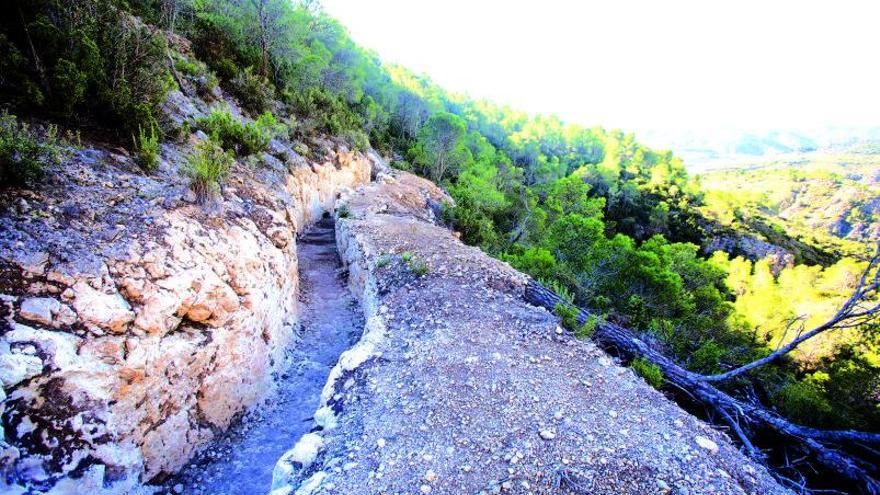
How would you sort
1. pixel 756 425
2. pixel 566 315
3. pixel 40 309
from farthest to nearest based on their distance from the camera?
1. pixel 566 315
2. pixel 756 425
3. pixel 40 309

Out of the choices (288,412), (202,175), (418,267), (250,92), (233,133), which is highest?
(250,92)

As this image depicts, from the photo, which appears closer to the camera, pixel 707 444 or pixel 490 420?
pixel 707 444

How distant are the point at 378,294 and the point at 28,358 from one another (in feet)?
19.8

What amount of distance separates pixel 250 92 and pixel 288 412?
14.8 metres

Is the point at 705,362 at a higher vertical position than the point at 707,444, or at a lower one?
lower

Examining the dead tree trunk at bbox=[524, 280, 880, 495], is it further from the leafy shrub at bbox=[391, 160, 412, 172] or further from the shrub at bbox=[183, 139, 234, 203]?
the leafy shrub at bbox=[391, 160, 412, 172]

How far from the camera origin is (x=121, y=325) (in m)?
4.76

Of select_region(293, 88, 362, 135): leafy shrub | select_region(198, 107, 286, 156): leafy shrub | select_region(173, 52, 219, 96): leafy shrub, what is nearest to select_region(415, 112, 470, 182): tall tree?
select_region(293, 88, 362, 135): leafy shrub

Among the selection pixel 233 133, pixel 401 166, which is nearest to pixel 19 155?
pixel 233 133

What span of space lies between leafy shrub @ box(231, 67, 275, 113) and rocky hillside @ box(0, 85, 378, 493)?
9.70 metres

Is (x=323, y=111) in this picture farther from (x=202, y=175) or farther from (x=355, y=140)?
(x=202, y=175)

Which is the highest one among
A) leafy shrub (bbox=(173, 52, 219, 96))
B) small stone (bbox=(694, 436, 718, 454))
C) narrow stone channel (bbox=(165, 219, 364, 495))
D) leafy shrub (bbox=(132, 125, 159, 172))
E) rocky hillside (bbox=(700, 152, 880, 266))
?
leafy shrub (bbox=(173, 52, 219, 96))

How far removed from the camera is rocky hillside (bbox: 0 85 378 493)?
3.97 meters

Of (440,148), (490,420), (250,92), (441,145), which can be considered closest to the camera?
(490,420)
